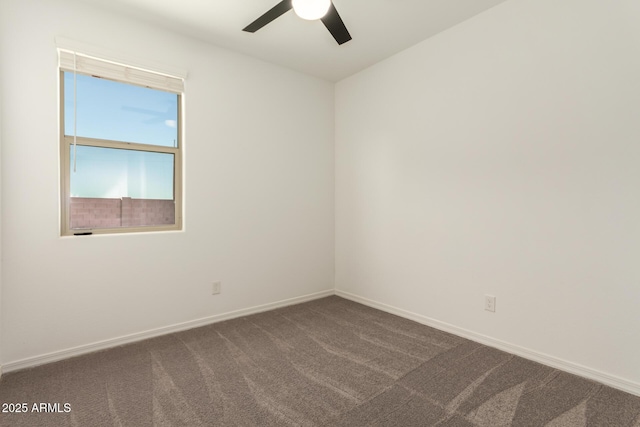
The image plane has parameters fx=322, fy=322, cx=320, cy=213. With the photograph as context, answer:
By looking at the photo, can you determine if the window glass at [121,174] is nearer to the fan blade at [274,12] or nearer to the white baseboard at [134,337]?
the white baseboard at [134,337]

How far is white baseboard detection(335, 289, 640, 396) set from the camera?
201cm

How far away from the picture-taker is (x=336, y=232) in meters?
4.09

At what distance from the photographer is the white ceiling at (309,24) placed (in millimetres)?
2484

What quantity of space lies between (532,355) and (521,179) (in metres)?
1.30

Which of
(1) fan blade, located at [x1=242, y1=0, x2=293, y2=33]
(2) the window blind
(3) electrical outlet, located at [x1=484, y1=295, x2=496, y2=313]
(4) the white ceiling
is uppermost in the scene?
(4) the white ceiling

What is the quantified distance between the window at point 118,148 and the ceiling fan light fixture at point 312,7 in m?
1.54

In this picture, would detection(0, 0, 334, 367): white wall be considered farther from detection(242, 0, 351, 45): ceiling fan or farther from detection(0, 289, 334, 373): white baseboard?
detection(242, 0, 351, 45): ceiling fan

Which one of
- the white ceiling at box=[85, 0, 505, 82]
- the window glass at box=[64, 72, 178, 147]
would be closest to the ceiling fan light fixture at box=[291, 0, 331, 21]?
the white ceiling at box=[85, 0, 505, 82]

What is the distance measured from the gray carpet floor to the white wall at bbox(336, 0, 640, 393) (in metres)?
0.37

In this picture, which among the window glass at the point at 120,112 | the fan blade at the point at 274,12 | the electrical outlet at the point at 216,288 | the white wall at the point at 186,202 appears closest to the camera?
the fan blade at the point at 274,12

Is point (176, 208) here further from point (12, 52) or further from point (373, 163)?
point (373, 163)

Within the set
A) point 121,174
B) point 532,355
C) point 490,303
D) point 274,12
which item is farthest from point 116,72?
point 532,355

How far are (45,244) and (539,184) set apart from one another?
142 inches

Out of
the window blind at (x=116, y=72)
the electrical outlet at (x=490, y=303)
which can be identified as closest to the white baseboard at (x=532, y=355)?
the electrical outlet at (x=490, y=303)
